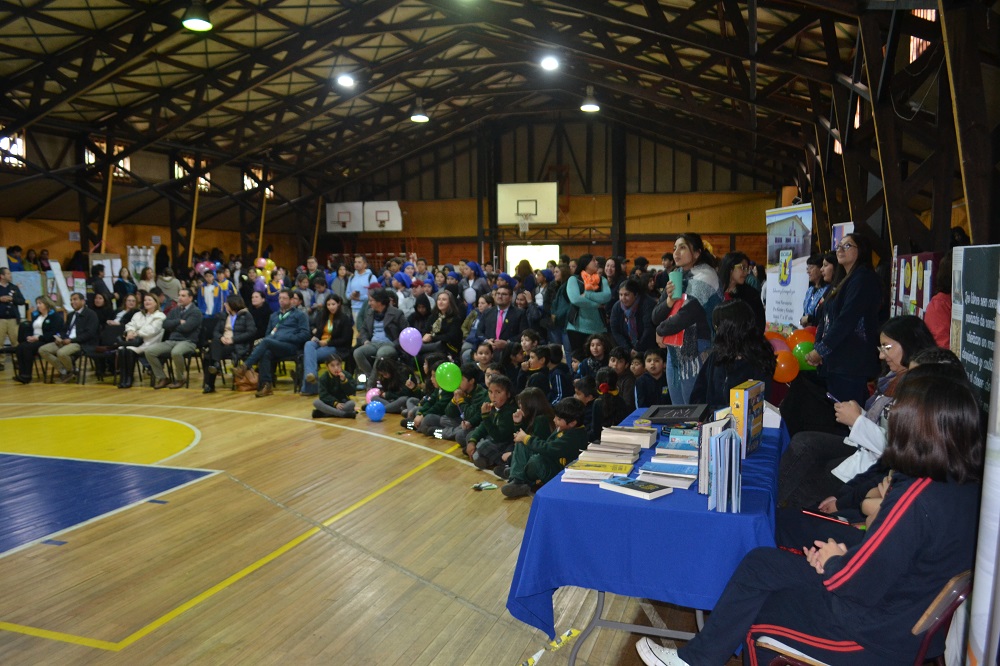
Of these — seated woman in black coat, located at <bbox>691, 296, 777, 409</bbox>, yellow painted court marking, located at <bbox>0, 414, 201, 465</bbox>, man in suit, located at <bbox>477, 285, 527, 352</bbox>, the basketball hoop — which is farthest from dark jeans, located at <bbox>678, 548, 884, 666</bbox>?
the basketball hoop

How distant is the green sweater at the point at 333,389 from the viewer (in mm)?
7816

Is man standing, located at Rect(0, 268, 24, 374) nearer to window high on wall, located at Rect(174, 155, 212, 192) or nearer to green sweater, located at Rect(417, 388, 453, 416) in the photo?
green sweater, located at Rect(417, 388, 453, 416)

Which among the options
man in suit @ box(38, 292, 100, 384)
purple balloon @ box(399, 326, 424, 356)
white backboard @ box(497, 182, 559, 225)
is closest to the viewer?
purple balloon @ box(399, 326, 424, 356)

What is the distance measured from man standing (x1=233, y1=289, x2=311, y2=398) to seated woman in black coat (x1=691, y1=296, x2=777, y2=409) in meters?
6.95

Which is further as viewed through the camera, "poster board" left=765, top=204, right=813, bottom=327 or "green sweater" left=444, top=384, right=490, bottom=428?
"poster board" left=765, top=204, right=813, bottom=327

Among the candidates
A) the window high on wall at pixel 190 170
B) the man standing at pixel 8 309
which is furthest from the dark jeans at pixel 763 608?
the window high on wall at pixel 190 170

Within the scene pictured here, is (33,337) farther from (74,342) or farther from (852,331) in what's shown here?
(852,331)

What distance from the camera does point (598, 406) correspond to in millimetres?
5309

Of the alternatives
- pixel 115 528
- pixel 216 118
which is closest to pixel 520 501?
pixel 115 528

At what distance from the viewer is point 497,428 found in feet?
18.4

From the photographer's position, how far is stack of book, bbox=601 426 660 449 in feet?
10.0

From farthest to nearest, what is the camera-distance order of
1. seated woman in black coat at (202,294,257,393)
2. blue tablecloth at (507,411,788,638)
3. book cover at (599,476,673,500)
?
seated woman in black coat at (202,294,257,393) < book cover at (599,476,673,500) < blue tablecloth at (507,411,788,638)

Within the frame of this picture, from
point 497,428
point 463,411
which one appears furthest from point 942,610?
point 463,411

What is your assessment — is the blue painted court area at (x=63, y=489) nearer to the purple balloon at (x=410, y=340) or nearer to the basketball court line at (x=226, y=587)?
the basketball court line at (x=226, y=587)
